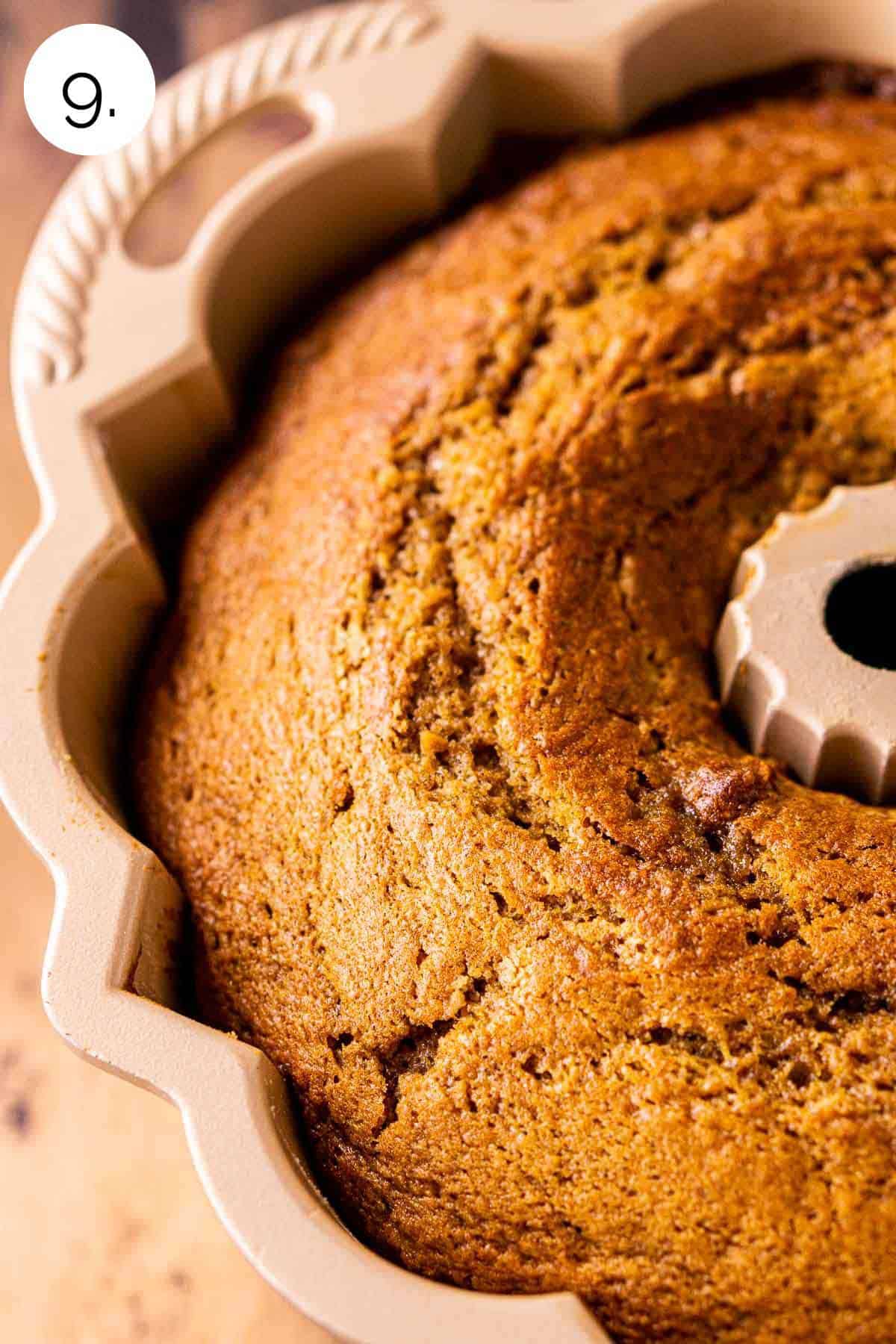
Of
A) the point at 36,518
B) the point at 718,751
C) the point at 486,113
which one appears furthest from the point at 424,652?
the point at 36,518

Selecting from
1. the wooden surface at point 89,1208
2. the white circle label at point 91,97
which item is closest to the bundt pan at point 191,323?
the white circle label at point 91,97

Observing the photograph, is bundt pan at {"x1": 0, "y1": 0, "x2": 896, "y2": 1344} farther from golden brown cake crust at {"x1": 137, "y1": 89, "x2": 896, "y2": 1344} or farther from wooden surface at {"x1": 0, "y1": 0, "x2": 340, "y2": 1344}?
wooden surface at {"x1": 0, "y1": 0, "x2": 340, "y2": 1344}

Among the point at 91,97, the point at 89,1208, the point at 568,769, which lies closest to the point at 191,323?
the point at 91,97

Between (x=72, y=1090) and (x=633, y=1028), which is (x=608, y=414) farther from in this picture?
(x=72, y=1090)

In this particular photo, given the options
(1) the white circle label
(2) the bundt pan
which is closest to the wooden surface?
(2) the bundt pan

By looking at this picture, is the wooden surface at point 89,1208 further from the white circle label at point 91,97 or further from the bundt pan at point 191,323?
the white circle label at point 91,97

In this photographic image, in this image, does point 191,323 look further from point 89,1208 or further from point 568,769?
point 89,1208
